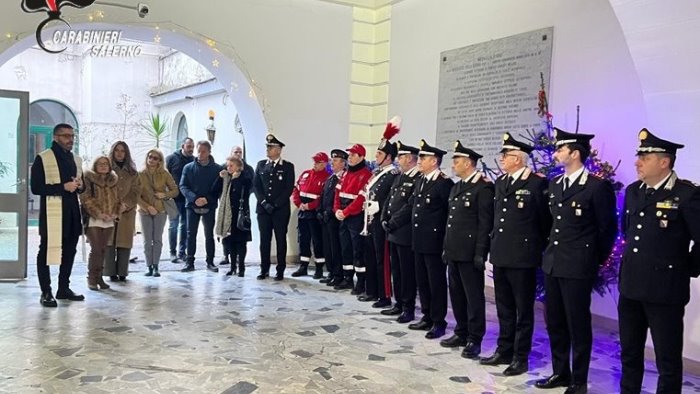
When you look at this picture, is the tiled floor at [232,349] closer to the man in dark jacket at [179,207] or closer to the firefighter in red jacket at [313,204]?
the firefighter in red jacket at [313,204]

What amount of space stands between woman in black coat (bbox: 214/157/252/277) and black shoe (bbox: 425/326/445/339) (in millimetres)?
2802

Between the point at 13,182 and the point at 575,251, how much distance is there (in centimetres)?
556

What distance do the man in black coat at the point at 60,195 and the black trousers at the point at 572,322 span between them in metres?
3.89

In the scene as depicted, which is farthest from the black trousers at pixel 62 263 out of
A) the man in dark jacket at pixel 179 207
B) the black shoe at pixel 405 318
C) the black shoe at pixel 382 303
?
the black shoe at pixel 405 318

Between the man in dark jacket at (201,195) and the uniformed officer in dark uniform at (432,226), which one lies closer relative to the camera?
the uniformed officer in dark uniform at (432,226)

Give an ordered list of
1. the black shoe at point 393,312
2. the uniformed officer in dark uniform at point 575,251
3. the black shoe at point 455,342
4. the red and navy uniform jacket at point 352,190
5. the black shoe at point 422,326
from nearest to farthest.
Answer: the uniformed officer in dark uniform at point 575,251
the black shoe at point 455,342
the black shoe at point 422,326
the black shoe at point 393,312
the red and navy uniform jacket at point 352,190

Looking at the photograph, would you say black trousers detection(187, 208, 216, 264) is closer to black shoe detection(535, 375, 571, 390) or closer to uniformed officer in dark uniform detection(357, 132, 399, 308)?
uniformed officer in dark uniform detection(357, 132, 399, 308)

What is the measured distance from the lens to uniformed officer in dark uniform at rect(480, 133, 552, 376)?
12.6 feet

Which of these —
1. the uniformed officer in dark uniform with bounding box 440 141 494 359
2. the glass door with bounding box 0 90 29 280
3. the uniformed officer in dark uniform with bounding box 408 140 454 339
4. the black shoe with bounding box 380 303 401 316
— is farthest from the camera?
the glass door with bounding box 0 90 29 280

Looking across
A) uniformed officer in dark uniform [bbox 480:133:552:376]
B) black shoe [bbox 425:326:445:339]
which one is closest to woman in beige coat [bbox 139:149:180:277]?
black shoe [bbox 425:326:445:339]

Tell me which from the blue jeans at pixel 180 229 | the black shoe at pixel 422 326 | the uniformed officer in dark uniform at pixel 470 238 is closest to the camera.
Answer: the uniformed officer in dark uniform at pixel 470 238

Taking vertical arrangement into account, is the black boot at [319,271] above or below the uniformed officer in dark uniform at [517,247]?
below

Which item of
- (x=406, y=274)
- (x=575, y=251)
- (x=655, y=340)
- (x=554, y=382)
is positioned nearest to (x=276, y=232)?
(x=406, y=274)

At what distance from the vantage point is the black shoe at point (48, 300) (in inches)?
208
